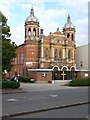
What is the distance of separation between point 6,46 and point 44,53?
1650 inches

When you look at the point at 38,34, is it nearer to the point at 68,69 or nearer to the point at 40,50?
the point at 40,50

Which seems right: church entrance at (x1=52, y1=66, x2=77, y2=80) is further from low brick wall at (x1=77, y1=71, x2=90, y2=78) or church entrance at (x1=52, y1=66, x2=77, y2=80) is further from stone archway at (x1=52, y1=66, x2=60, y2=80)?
low brick wall at (x1=77, y1=71, x2=90, y2=78)

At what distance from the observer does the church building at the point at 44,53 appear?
251 ft

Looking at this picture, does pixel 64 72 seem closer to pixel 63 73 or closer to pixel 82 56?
pixel 63 73

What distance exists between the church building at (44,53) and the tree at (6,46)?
35625 mm

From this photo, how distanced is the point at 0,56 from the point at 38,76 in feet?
118

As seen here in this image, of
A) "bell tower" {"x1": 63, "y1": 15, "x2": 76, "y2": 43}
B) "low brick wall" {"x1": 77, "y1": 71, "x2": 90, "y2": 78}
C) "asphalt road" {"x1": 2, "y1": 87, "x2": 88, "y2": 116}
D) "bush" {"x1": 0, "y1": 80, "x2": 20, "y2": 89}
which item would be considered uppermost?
"bell tower" {"x1": 63, "y1": 15, "x2": 76, "y2": 43}

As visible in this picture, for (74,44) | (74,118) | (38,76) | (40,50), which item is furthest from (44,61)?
(74,118)

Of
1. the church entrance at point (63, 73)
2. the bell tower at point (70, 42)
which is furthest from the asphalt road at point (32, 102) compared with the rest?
the bell tower at point (70, 42)

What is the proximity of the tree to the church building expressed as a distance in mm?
35625

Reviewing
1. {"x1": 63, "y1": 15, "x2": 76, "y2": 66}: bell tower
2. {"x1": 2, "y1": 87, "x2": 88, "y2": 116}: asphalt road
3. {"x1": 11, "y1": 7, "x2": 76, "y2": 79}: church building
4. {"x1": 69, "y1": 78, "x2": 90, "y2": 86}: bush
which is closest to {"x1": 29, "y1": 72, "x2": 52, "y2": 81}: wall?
{"x1": 11, "y1": 7, "x2": 76, "y2": 79}: church building

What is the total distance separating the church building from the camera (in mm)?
76500

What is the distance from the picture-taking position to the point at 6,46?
35.9 metres

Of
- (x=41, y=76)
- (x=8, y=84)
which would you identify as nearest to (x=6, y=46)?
(x=8, y=84)
